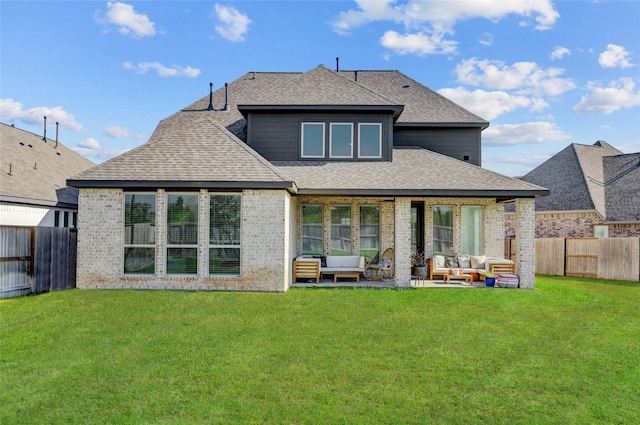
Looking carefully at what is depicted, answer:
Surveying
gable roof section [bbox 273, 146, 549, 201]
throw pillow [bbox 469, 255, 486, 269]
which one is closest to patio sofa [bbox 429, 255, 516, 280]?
throw pillow [bbox 469, 255, 486, 269]

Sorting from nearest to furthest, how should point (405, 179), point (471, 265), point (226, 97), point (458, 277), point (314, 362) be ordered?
point (314, 362) < point (405, 179) < point (458, 277) < point (471, 265) < point (226, 97)

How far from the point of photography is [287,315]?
8688mm

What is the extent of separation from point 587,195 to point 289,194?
16316 millimetres

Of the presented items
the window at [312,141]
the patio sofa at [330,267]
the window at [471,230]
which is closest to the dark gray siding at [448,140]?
the window at [471,230]

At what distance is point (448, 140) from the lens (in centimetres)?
1667

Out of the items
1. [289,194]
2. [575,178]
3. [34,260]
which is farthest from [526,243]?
[34,260]

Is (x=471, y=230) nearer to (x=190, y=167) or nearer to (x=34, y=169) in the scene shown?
(x=190, y=167)

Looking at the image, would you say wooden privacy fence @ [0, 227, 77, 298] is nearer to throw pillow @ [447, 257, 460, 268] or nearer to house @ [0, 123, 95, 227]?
house @ [0, 123, 95, 227]

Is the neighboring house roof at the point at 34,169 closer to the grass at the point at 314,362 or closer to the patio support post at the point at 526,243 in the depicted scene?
the grass at the point at 314,362

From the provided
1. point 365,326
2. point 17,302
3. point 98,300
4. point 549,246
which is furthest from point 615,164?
point 17,302

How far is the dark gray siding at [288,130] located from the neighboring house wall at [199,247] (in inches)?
138

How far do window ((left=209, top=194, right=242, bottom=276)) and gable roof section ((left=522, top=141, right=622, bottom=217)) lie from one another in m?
16.8

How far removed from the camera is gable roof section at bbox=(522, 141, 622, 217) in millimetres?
20609

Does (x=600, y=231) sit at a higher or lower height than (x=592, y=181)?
lower
